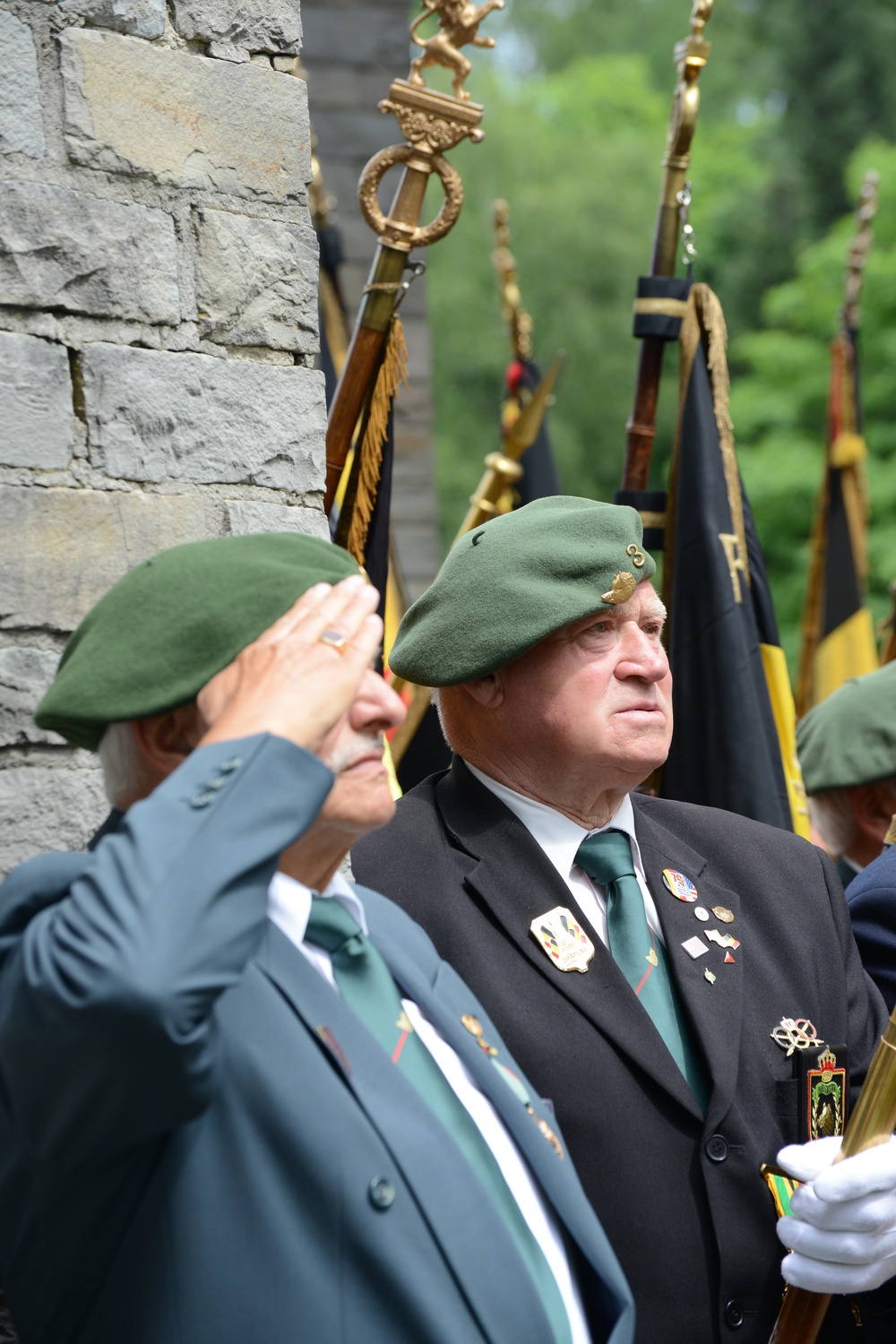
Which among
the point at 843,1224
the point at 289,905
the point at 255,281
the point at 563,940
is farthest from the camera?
the point at 255,281

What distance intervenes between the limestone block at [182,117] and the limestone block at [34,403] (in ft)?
1.06

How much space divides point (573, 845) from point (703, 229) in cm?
1999

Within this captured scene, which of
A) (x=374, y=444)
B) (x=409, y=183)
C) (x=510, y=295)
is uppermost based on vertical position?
(x=409, y=183)

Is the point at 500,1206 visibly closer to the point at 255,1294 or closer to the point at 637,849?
the point at 255,1294

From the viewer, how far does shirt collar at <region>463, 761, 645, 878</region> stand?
234 centimetres

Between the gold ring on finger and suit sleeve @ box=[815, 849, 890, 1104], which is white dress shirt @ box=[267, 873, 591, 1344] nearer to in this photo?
the gold ring on finger

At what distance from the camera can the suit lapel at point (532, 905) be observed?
2109 millimetres

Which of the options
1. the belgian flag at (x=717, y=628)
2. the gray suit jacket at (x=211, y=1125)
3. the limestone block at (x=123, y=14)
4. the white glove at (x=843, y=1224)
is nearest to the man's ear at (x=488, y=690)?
the white glove at (x=843, y=1224)

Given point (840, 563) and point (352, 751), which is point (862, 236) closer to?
point (840, 563)

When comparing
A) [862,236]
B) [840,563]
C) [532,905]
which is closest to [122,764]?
[532,905]

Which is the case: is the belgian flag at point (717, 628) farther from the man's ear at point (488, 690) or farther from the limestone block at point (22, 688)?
the limestone block at point (22, 688)

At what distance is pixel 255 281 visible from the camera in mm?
2545

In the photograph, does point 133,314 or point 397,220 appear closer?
point 133,314

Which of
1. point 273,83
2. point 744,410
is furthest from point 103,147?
point 744,410
